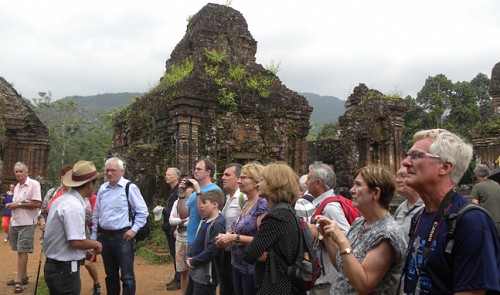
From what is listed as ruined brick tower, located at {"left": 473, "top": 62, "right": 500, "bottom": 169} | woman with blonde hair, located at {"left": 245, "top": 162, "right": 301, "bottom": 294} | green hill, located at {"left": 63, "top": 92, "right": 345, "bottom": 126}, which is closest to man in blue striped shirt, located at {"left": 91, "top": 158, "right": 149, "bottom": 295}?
woman with blonde hair, located at {"left": 245, "top": 162, "right": 301, "bottom": 294}

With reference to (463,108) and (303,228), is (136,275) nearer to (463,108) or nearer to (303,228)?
(303,228)

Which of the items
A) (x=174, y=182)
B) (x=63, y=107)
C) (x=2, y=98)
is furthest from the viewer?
(x=63, y=107)

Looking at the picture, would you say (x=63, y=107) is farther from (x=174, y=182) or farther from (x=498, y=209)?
(x=498, y=209)

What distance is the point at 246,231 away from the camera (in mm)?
3846

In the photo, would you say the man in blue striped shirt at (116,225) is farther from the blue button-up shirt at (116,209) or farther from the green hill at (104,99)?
the green hill at (104,99)

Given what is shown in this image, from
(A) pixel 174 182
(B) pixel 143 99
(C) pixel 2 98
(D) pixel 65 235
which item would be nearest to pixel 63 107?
(C) pixel 2 98

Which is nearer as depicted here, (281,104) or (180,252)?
(180,252)

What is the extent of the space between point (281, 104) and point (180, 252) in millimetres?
6936

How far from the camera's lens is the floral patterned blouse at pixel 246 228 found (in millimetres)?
3836

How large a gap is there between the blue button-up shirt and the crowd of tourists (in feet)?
0.04

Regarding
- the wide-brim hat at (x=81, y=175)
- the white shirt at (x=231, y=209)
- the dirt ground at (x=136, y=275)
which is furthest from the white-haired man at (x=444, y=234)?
the dirt ground at (x=136, y=275)

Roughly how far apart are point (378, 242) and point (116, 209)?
→ 146 inches

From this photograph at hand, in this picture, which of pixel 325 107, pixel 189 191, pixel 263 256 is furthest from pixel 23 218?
pixel 325 107

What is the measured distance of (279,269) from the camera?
9.96 ft
